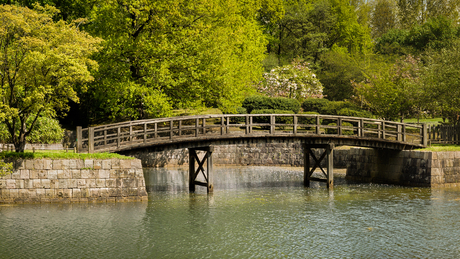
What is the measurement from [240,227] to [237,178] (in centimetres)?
1586

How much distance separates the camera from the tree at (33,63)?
71.9 feet

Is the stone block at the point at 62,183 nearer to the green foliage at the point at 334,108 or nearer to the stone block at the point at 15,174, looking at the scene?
the stone block at the point at 15,174

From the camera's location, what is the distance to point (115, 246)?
16891 millimetres

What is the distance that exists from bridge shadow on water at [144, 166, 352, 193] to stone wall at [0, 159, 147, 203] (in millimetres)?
5610

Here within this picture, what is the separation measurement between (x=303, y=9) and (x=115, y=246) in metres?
55.0

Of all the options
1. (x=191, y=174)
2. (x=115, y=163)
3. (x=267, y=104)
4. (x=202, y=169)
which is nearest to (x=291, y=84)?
(x=267, y=104)

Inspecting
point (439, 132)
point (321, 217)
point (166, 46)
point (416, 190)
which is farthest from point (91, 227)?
point (439, 132)

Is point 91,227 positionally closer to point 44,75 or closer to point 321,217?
point 44,75

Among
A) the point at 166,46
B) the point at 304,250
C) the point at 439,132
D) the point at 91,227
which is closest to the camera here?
the point at 304,250

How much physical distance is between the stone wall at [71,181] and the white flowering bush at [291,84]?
101 feet

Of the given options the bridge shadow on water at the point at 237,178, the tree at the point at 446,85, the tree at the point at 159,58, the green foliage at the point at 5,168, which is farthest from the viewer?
the tree at the point at 446,85

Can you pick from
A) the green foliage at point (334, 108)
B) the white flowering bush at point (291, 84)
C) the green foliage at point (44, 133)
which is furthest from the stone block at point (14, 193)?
the white flowering bush at point (291, 84)

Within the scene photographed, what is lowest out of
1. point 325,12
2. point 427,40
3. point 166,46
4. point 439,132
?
point 439,132

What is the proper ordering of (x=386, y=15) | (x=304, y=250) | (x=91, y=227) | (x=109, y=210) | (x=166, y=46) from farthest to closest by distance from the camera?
(x=386, y=15), (x=166, y=46), (x=109, y=210), (x=91, y=227), (x=304, y=250)
